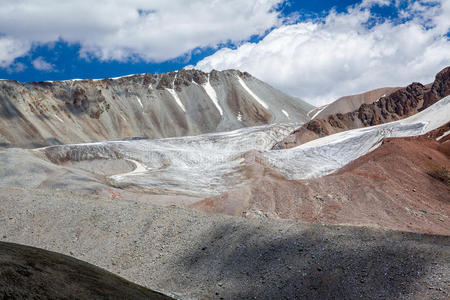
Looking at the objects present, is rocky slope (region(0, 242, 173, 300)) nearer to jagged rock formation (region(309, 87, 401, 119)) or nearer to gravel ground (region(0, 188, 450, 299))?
gravel ground (region(0, 188, 450, 299))

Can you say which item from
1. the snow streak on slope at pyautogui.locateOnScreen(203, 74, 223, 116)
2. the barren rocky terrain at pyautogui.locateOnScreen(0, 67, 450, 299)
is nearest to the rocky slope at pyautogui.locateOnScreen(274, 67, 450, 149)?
the barren rocky terrain at pyautogui.locateOnScreen(0, 67, 450, 299)

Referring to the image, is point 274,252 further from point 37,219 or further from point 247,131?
point 247,131

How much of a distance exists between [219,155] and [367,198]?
4043cm

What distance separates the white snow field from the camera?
42.7 meters

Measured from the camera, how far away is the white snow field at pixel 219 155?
140 ft

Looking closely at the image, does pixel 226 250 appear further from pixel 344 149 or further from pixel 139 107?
pixel 139 107

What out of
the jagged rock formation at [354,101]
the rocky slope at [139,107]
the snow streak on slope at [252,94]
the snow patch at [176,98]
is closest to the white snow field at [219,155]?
the rocky slope at [139,107]

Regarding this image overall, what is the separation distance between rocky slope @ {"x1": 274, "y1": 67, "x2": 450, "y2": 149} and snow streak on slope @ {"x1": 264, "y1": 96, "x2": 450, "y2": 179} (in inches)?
792

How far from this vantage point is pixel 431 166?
29.5 meters

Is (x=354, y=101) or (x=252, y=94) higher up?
(x=252, y=94)

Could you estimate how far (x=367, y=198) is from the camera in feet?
81.8

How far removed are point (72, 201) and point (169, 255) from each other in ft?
20.3


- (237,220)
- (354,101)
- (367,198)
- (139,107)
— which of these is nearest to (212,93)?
(139,107)

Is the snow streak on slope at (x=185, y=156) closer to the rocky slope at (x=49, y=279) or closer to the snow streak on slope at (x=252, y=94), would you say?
the rocky slope at (x=49, y=279)
